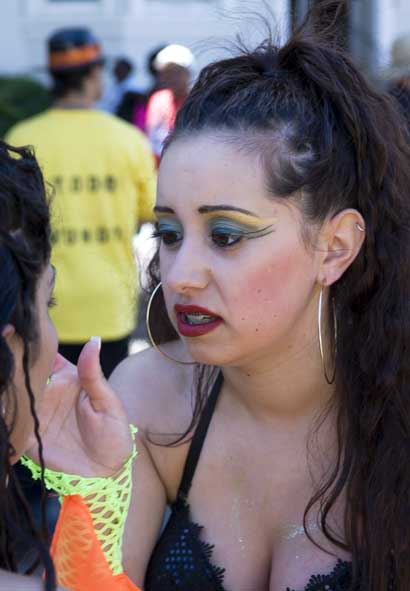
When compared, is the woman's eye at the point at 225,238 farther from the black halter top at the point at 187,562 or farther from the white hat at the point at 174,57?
the white hat at the point at 174,57

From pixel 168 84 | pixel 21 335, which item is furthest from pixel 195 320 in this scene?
pixel 168 84

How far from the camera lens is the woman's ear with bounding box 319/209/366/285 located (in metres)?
2.08

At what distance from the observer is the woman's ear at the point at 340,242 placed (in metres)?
2.08

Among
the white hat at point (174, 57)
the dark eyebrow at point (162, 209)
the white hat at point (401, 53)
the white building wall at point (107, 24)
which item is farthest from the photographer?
the white building wall at point (107, 24)

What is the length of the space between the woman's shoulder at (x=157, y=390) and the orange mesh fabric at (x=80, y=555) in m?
0.34

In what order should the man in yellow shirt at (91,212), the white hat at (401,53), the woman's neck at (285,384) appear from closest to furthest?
the woman's neck at (285,384), the white hat at (401,53), the man in yellow shirt at (91,212)

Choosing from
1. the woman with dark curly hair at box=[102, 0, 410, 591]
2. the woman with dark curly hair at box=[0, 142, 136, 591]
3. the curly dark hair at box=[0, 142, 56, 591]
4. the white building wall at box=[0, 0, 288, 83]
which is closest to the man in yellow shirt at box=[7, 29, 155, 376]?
the woman with dark curly hair at box=[102, 0, 410, 591]

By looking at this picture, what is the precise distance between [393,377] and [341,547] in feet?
1.16

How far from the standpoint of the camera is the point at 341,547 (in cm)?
210

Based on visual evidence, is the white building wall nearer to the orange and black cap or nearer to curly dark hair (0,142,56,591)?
the orange and black cap

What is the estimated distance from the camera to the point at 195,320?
2023 mm

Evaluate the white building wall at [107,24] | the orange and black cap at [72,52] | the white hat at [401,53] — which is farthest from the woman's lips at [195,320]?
A: the white building wall at [107,24]

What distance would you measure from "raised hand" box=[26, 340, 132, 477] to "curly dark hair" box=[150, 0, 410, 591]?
437mm

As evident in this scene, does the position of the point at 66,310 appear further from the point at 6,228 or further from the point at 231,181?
the point at 6,228
